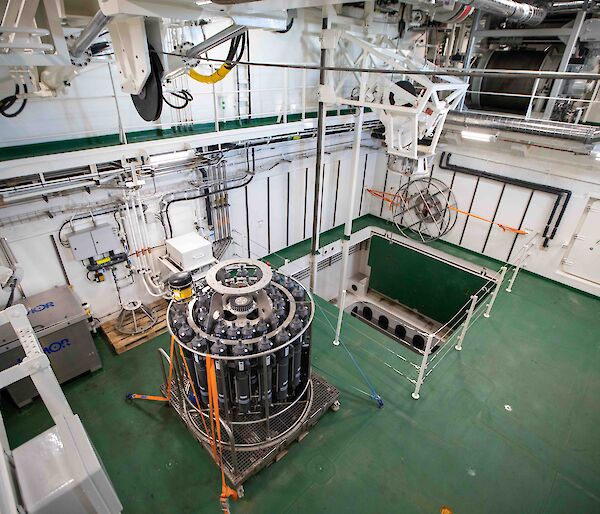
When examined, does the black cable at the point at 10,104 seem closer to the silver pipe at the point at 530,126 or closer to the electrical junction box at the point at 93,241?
the electrical junction box at the point at 93,241

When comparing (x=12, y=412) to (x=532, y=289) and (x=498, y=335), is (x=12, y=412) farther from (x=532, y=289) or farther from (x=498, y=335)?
(x=532, y=289)

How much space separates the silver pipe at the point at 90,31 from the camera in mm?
2609

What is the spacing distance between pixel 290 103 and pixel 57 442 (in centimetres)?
836

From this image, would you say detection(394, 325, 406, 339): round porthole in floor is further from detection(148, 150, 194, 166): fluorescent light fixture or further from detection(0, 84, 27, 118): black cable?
detection(0, 84, 27, 118): black cable

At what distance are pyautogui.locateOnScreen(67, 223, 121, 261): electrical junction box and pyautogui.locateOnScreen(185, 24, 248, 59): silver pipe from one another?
12.9 feet

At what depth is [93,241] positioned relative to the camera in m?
6.19

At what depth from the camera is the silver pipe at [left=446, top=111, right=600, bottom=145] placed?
6.79m

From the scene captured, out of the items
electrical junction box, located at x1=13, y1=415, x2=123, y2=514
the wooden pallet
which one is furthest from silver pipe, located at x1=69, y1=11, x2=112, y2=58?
the wooden pallet

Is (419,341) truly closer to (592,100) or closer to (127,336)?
(592,100)

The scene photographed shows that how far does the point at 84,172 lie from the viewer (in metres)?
5.70

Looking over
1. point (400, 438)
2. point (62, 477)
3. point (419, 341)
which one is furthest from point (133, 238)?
point (419, 341)

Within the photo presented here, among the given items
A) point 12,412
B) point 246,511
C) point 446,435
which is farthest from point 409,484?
point 12,412

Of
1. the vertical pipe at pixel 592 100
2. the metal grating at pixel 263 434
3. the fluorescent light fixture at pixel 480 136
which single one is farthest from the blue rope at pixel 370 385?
the vertical pipe at pixel 592 100

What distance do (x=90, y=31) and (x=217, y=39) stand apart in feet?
3.38
